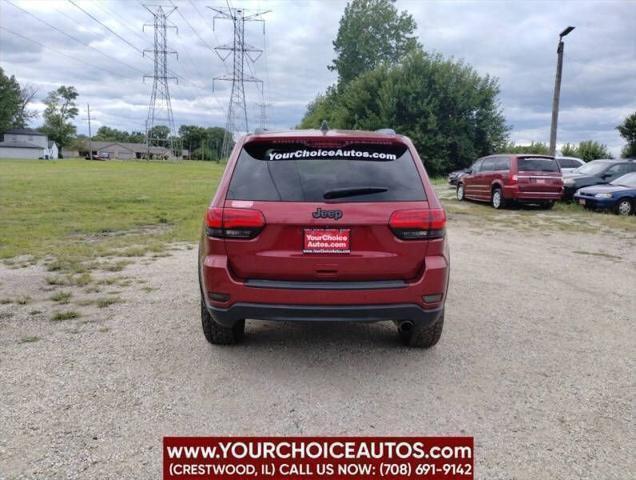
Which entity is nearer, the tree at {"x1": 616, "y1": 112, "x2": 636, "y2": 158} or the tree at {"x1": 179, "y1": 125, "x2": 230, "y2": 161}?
the tree at {"x1": 616, "y1": 112, "x2": 636, "y2": 158}

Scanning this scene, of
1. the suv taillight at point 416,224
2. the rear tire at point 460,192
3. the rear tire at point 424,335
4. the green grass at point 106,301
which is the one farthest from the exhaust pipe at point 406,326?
the rear tire at point 460,192

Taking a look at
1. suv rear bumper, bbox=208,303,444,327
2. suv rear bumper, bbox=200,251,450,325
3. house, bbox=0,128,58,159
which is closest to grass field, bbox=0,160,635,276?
suv rear bumper, bbox=200,251,450,325

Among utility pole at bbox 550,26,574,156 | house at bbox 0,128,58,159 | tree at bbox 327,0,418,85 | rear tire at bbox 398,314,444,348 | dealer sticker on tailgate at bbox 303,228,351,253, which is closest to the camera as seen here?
dealer sticker on tailgate at bbox 303,228,351,253

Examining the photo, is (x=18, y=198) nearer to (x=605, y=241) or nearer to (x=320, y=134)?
(x=320, y=134)

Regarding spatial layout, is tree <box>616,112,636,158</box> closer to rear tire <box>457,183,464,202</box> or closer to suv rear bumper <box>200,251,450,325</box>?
rear tire <box>457,183,464,202</box>

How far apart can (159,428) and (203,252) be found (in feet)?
4.02

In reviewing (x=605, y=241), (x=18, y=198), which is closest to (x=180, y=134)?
(x=18, y=198)

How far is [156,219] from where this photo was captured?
38.7 feet

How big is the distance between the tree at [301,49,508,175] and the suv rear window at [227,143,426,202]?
31497 mm

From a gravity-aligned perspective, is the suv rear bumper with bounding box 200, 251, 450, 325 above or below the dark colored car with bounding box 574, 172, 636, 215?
below

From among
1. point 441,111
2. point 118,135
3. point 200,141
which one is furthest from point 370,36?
point 118,135

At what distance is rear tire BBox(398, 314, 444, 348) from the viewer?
12.8 ft

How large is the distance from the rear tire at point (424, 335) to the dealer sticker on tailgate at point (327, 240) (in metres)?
1.02

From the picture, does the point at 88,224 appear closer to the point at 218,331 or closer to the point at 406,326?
the point at 218,331
